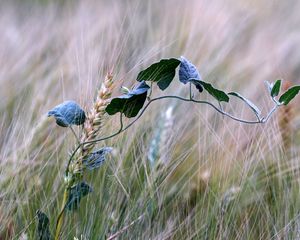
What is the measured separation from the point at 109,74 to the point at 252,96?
2.69 feet

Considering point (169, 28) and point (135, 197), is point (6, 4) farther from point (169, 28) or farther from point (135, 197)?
point (135, 197)

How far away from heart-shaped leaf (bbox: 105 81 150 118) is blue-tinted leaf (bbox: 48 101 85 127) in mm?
46

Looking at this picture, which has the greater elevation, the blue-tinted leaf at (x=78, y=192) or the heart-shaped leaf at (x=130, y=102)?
the heart-shaped leaf at (x=130, y=102)

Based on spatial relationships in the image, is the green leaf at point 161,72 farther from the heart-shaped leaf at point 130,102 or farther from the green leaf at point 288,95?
the green leaf at point 288,95

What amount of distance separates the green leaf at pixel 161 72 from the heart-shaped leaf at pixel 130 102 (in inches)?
0.5

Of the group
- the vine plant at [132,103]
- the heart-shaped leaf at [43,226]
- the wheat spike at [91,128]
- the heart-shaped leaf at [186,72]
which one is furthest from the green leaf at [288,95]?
the heart-shaped leaf at [43,226]

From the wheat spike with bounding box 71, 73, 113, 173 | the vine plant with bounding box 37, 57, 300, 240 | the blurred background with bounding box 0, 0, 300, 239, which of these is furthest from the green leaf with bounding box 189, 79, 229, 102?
the blurred background with bounding box 0, 0, 300, 239

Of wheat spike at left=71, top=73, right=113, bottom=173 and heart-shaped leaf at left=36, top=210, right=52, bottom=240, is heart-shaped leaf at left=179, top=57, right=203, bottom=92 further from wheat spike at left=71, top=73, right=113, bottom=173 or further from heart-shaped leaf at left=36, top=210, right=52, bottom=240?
heart-shaped leaf at left=36, top=210, right=52, bottom=240

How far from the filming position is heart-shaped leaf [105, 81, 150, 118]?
3.09 ft

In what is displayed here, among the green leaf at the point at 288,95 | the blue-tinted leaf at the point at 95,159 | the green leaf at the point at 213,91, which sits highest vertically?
the green leaf at the point at 288,95

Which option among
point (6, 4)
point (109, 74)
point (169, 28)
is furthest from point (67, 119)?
point (6, 4)

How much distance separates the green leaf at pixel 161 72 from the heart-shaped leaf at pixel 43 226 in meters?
0.25

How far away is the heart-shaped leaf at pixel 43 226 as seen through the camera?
0.99 m

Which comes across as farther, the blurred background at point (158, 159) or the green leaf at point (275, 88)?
the blurred background at point (158, 159)
